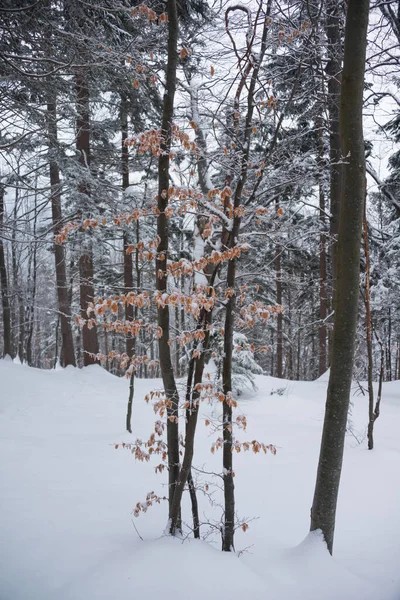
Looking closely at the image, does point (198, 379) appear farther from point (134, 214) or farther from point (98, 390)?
point (98, 390)

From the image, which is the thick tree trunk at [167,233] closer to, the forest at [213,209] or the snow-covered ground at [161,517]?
Answer: the forest at [213,209]

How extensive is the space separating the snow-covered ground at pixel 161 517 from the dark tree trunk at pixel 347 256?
645 mm

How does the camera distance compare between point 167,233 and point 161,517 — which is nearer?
point 167,233

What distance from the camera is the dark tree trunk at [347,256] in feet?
8.29

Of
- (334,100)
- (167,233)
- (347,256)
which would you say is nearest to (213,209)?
(167,233)

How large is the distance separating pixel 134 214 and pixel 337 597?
3102mm

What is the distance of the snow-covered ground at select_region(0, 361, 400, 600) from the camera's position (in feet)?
7.66

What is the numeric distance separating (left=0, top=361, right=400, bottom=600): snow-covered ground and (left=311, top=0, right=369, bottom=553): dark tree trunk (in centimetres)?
64

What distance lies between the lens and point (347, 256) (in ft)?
8.61

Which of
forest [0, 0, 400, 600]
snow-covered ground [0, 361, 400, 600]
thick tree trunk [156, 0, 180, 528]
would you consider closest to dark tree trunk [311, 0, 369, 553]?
forest [0, 0, 400, 600]

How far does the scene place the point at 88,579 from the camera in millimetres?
A: 2342

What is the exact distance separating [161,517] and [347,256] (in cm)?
356

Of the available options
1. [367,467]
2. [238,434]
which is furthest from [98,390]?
[367,467]

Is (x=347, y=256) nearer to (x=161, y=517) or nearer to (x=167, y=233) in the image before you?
(x=167, y=233)
